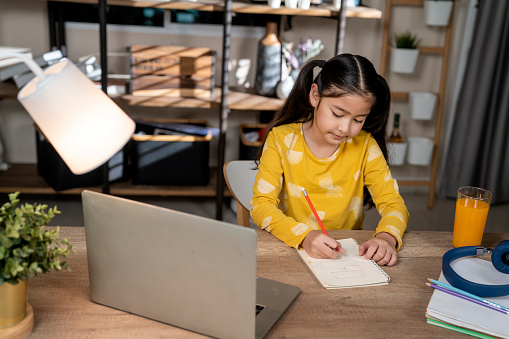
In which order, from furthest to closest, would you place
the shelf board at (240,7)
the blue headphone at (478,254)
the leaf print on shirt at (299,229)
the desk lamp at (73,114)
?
1. the shelf board at (240,7)
2. the leaf print on shirt at (299,229)
3. the blue headphone at (478,254)
4. the desk lamp at (73,114)

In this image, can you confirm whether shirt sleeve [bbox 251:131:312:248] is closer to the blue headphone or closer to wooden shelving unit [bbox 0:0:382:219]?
the blue headphone

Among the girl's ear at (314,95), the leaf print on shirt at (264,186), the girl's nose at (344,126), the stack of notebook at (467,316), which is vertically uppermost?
the girl's ear at (314,95)

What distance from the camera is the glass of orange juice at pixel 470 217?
1.32m

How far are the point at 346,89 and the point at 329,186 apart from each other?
1.02 feet

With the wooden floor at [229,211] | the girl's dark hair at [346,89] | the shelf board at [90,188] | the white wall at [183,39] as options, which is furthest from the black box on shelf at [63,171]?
the girl's dark hair at [346,89]

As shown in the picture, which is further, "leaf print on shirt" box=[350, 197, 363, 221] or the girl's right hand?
"leaf print on shirt" box=[350, 197, 363, 221]

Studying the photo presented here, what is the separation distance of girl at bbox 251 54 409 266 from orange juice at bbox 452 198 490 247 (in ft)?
0.50

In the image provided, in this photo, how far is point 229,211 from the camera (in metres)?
3.19

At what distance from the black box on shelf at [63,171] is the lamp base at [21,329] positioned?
6.68 ft

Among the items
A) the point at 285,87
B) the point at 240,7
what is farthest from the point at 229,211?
the point at 240,7

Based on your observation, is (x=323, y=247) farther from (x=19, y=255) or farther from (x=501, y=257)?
(x=19, y=255)

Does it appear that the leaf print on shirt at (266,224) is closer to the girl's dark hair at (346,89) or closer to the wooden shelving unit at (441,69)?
the girl's dark hair at (346,89)

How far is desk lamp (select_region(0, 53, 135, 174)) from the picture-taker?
2.39ft

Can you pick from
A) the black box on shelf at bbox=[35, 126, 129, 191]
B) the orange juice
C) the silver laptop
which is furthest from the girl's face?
the black box on shelf at bbox=[35, 126, 129, 191]
